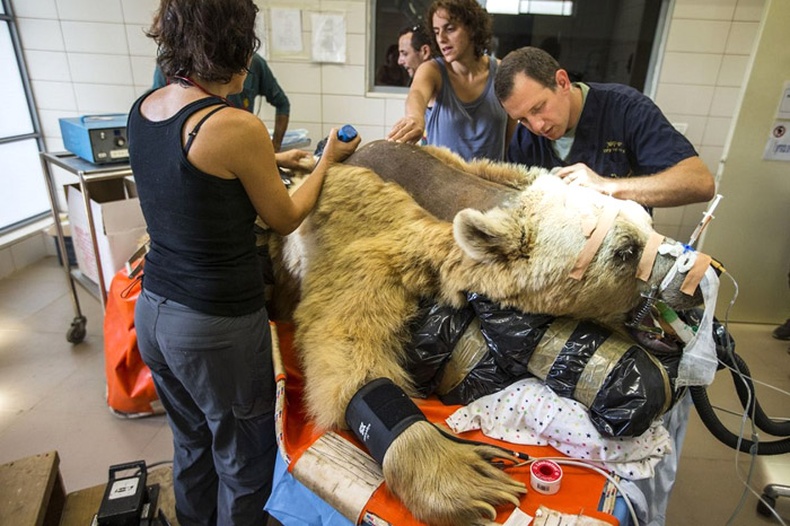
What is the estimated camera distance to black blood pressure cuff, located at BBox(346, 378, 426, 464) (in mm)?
1024

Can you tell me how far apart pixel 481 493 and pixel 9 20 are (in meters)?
4.55

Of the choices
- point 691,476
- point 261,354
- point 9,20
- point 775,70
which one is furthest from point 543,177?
point 9,20

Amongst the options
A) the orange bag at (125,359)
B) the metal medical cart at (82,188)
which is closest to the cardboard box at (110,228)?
the metal medical cart at (82,188)

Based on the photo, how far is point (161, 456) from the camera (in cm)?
211

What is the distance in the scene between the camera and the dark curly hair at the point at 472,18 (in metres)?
1.98

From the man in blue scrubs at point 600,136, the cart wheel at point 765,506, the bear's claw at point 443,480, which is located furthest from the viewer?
the cart wheel at point 765,506

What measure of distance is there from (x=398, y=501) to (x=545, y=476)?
301 millimetres

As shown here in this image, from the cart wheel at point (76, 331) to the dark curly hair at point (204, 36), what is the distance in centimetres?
229

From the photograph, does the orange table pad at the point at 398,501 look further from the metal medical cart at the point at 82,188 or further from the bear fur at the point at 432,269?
the metal medical cart at the point at 82,188

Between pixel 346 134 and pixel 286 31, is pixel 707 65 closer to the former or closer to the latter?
Result: pixel 286 31

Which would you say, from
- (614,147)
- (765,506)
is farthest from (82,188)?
(765,506)

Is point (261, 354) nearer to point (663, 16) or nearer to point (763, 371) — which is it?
point (763, 371)

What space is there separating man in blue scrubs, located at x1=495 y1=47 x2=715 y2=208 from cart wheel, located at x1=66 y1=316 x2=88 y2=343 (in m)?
2.64

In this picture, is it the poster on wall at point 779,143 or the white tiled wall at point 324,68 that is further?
the white tiled wall at point 324,68
